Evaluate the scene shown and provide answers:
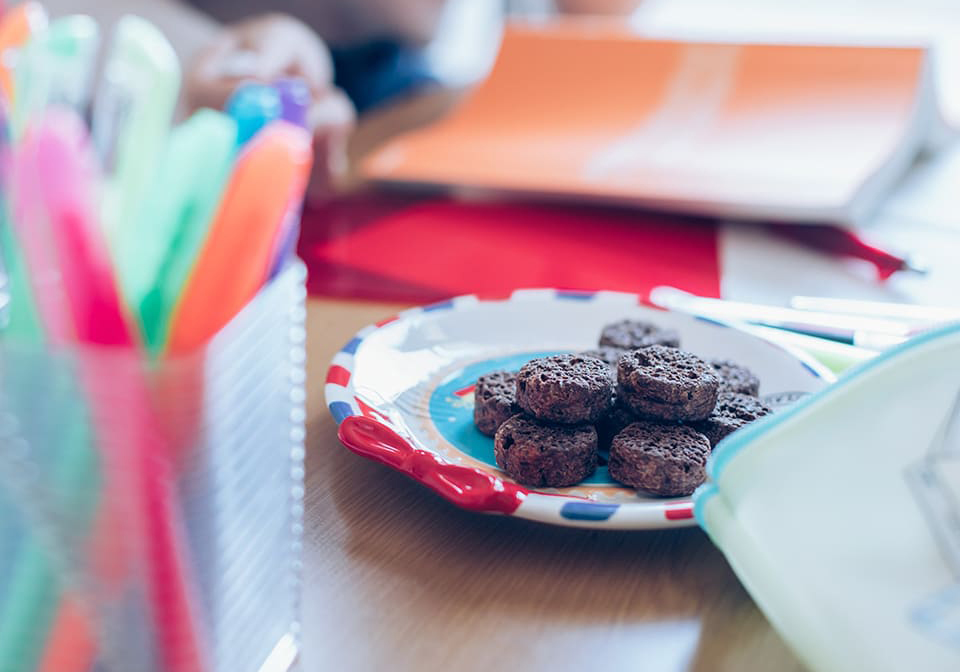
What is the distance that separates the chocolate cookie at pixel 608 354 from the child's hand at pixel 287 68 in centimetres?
52

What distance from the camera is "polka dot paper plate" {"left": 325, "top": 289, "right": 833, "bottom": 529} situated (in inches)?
16.8

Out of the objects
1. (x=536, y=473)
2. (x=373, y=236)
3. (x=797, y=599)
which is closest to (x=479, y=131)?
(x=373, y=236)

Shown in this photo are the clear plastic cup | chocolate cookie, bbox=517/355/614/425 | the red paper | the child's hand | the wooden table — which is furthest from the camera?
the child's hand

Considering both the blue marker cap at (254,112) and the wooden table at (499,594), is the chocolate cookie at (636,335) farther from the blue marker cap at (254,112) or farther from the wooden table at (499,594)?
the blue marker cap at (254,112)

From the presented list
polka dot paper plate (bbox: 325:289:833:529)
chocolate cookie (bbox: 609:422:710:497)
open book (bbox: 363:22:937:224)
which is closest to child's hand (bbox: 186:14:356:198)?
open book (bbox: 363:22:937:224)

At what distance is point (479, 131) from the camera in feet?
4.06

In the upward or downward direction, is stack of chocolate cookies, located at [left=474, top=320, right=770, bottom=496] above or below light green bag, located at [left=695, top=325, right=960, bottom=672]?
below

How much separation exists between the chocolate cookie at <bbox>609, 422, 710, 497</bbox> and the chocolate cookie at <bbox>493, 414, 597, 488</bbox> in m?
0.01

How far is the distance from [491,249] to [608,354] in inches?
14.3

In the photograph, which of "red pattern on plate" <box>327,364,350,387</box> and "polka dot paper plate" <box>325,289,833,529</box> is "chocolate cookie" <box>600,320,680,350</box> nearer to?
"polka dot paper plate" <box>325,289,833,529</box>

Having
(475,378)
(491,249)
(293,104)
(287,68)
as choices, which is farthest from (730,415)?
(287,68)

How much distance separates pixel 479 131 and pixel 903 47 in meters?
0.54

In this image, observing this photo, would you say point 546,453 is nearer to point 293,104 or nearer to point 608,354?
point 608,354

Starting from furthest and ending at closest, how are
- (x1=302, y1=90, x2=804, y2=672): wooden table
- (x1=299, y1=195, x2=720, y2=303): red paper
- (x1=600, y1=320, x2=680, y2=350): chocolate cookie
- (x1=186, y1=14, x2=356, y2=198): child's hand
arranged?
1. (x1=186, y1=14, x2=356, y2=198): child's hand
2. (x1=299, y1=195, x2=720, y2=303): red paper
3. (x1=600, y1=320, x2=680, y2=350): chocolate cookie
4. (x1=302, y1=90, x2=804, y2=672): wooden table
